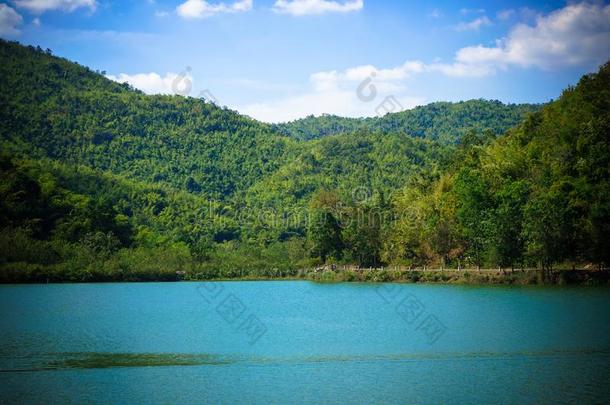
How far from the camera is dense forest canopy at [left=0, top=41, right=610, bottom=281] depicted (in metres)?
57.1

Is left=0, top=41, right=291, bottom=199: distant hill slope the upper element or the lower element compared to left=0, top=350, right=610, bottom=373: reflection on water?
upper

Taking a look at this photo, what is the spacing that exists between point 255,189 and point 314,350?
335 ft

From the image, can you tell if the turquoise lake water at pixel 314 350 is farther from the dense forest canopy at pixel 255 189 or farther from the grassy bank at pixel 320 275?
the dense forest canopy at pixel 255 189

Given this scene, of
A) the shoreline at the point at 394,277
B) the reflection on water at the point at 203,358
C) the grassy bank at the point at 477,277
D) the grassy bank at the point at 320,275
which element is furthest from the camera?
the grassy bank at the point at 320,275

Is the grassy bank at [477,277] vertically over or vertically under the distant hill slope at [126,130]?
under

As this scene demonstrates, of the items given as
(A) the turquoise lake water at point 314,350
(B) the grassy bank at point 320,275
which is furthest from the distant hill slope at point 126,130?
(A) the turquoise lake water at point 314,350

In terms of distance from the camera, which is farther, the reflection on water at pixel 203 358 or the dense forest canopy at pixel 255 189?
the dense forest canopy at pixel 255 189

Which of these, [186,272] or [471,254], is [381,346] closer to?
[471,254]

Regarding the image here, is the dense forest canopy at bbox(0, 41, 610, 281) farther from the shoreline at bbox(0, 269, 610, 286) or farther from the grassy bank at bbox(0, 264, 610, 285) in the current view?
the shoreline at bbox(0, 269, 610, 286)

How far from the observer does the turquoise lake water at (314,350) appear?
20422 millimetres

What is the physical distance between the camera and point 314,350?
2762 centimetres

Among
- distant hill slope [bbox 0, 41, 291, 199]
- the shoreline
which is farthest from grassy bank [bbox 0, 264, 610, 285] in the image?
distant hill slope [bbox 0, 41, 291, 199]

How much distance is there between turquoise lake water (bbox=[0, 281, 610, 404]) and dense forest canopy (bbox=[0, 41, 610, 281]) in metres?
13.9

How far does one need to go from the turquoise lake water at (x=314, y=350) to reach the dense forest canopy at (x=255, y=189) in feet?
45.7
